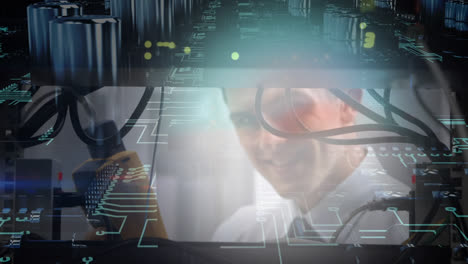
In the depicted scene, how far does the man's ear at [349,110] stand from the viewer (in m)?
0.78

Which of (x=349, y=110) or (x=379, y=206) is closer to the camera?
(x=379, y=206)

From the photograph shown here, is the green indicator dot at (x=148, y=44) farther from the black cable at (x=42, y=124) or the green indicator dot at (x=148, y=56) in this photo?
the black cable at (x=42, y=124)

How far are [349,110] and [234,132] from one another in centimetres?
23

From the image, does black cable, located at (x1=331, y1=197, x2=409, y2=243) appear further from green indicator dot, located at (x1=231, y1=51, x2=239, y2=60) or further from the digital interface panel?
green indicator dot, located at (x1=231, y1=51, x2=239, y2=60)

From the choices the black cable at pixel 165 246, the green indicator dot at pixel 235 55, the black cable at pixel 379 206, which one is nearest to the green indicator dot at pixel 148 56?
the green indicator dot at pixel 235 55

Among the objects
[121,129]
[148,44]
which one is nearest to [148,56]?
[148,44]

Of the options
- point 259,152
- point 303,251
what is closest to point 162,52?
point 259,152

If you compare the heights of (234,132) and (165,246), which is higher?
(234,132)

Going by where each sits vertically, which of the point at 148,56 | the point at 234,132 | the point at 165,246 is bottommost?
the point at 165,246

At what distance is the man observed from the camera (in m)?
0.64

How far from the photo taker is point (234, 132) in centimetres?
76

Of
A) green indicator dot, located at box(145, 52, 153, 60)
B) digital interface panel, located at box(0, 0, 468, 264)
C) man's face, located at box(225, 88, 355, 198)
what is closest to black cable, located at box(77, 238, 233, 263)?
digital interface panel, located at box(0, 0, 468, 264)

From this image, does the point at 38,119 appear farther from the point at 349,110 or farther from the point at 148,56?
the point at 349,110

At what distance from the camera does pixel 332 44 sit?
776 millimetres
